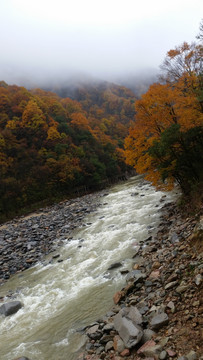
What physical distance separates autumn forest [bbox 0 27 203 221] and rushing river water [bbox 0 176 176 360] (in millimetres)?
4901

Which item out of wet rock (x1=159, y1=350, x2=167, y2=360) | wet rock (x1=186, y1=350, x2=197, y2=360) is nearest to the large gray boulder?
wet rock (x1=159, y1=350, x2=167, y2=360)

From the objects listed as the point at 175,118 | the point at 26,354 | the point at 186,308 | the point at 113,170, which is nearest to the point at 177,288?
the point at 186,308

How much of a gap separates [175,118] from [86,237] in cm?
1106

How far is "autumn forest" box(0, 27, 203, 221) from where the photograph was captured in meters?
14.8

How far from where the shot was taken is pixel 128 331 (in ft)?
17.2

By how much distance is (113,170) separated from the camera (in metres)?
66.5

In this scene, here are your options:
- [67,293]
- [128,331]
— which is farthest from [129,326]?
[67,293]

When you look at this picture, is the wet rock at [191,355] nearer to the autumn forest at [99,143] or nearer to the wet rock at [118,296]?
the wet rock at [118,296]

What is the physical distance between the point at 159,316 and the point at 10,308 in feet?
21.8

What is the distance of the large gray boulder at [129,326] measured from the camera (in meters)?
5.02

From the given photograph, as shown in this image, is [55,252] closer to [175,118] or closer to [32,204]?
[175,118]

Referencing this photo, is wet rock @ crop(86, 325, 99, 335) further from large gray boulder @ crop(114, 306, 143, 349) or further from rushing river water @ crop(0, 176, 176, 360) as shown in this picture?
large gray boulder @ crop(114, 306, 143, 349)

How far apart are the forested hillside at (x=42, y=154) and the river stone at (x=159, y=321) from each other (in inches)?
1524

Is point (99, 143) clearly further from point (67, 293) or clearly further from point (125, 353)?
point (125, 353)
